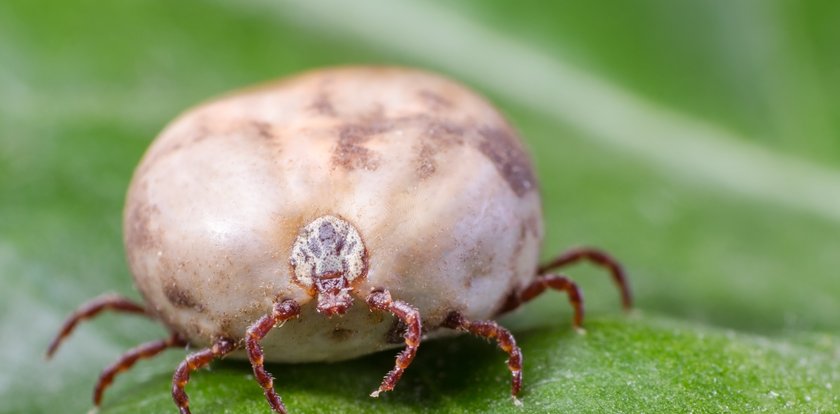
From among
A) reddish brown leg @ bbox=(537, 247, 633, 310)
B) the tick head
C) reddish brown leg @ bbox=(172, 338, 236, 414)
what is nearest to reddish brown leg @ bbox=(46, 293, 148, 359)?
reddish brown leg @ bbox=(172, 338, 236, 414)

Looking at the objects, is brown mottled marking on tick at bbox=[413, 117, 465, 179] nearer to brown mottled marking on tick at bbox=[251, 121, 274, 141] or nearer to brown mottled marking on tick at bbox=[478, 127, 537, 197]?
brown mottled marking on tick at bbox=[478, 127, 537, 197]

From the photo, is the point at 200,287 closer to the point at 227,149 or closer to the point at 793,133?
the point at 227,149

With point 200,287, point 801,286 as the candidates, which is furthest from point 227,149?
point 801,286

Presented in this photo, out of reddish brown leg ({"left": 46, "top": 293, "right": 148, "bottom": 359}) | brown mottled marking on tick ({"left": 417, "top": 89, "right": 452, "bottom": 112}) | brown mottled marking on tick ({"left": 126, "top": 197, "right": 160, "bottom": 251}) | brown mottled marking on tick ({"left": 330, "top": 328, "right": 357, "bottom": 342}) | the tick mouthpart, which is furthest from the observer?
reddish brown leg ({"left": 46, "top": 293, "right": 148, "bottom": 359})

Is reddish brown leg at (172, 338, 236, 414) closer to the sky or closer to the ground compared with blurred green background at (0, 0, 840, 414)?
closer to the ground

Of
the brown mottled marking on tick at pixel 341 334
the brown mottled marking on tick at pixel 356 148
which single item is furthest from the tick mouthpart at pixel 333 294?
the brown mottled marking on tick at pixel 356 148

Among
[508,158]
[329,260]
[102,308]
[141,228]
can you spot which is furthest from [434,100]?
[102,308]
